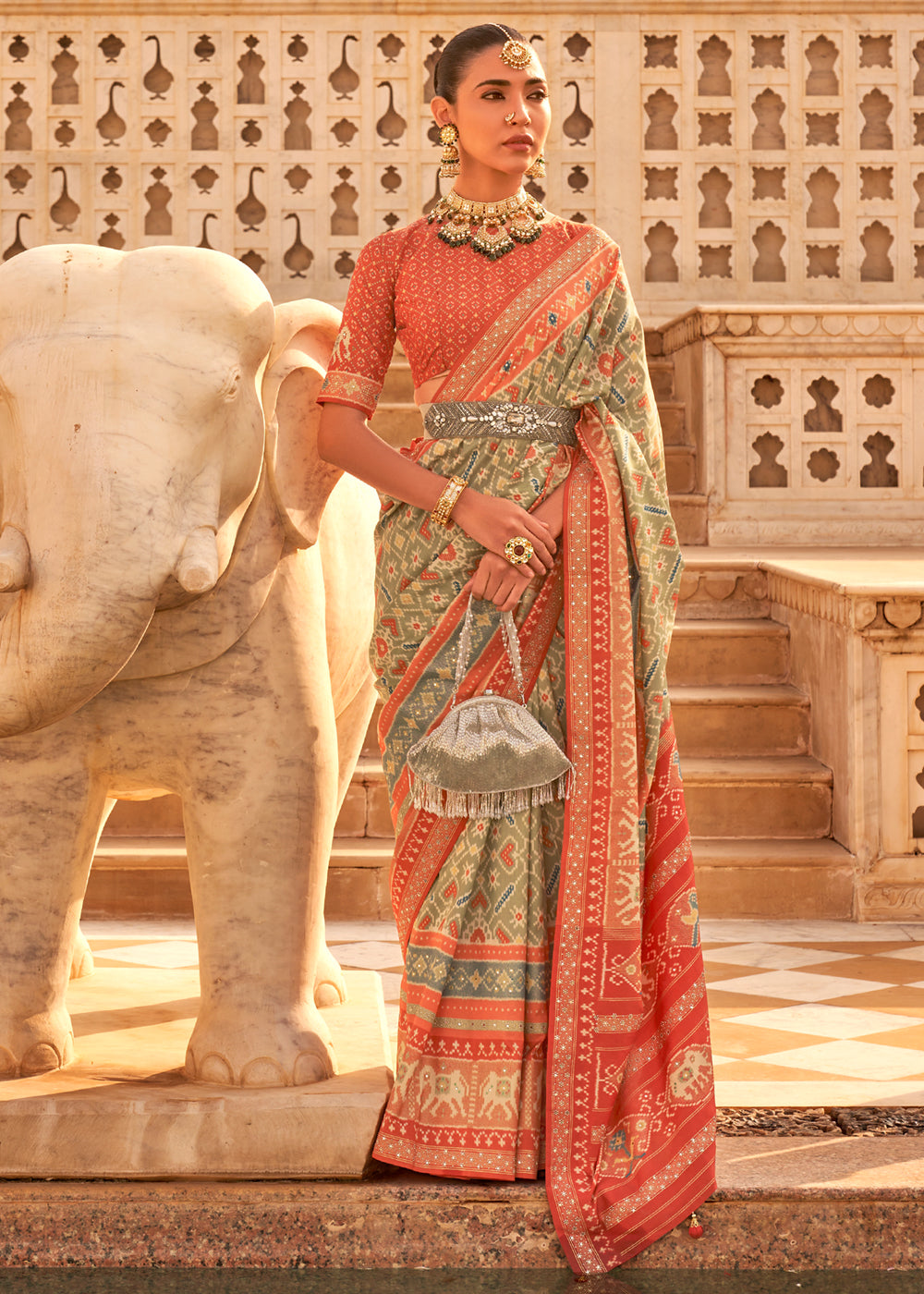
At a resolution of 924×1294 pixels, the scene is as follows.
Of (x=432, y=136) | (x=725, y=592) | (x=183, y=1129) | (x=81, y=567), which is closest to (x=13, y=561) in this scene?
(x=81, y=567)

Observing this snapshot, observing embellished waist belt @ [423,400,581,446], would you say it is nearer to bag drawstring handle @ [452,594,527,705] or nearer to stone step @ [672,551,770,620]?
bag drawstring handle @ [452,594,527,705]

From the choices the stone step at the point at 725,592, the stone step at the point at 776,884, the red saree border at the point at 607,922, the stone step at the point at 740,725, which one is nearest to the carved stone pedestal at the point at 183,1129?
the red saree border at the point at 607,922

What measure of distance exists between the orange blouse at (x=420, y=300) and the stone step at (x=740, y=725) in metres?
2.58

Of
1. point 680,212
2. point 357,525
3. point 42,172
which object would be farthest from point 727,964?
point 42,172

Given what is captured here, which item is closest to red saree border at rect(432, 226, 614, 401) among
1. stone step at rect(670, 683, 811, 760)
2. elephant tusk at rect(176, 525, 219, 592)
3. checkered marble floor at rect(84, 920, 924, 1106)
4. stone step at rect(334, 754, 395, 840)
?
elephant tusk at rect(176, 525, 219, 592)

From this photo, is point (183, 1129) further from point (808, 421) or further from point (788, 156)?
point (788, 156)

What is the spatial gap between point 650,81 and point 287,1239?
6.30m

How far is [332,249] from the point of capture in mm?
7250

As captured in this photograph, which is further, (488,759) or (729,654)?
(729,654)

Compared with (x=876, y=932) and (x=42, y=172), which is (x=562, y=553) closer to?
(x=876, y=932)

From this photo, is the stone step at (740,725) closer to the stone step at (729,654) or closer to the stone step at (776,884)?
the stone step at (729,654)

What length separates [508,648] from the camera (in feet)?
6.71

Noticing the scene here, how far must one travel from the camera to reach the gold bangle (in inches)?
79.5

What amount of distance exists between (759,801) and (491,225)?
8.39ft
